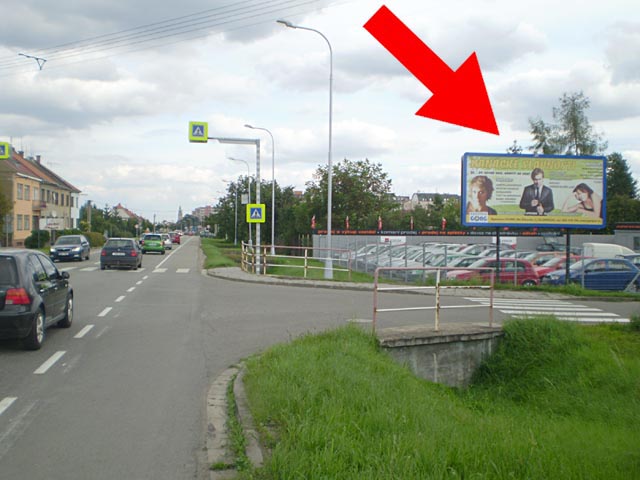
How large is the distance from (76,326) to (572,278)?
728 inches

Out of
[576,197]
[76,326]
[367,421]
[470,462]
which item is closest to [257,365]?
[367,421]

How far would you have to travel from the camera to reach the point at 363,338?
9297 millimetres

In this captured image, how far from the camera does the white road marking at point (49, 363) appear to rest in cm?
804

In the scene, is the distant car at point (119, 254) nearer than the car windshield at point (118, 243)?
Yes

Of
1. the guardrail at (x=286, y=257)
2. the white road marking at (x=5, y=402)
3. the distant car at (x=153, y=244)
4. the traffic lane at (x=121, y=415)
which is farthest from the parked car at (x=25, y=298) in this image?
the distant car at (x=153, y=244)

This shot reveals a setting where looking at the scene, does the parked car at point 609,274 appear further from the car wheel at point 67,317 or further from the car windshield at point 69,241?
the car windshield at point 69,241

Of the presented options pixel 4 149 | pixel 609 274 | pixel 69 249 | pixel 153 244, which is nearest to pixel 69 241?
pixel 69 249

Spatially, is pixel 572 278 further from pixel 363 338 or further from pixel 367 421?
pixel 367 421

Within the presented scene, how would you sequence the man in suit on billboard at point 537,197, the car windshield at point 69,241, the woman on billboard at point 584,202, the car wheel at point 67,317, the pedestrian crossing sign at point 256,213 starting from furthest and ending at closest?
the car windshield at point 69,241
the pedestrian crossing sign at point 256,213
the woman on billboard at point 584,202
the man in suit on billboard at point 537,197
the car wheel at point 67,317

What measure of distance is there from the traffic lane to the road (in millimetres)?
11

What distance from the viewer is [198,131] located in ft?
85.8

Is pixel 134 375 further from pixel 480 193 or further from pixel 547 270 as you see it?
pixel 547 270

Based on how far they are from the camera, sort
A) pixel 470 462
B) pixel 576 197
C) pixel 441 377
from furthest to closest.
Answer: pixel 576 197 < pixel 441 377 < pixel 470 462

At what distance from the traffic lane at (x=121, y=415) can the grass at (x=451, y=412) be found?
2.29ft
